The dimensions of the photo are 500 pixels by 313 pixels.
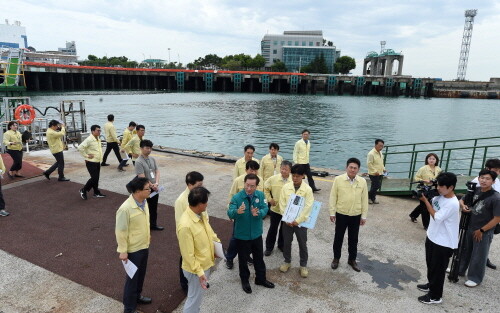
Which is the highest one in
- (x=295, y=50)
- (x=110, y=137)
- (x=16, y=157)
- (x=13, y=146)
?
(x=295, y=50)

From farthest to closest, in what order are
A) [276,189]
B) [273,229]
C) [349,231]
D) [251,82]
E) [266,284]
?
[251,82], [273,229], [276,189], [349,231], [266,284]

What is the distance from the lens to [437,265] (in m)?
4.04

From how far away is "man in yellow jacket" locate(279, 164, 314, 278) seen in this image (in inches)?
178

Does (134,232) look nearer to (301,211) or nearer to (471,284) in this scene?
(301,211)

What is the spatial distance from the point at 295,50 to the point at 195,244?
139887 millimetres

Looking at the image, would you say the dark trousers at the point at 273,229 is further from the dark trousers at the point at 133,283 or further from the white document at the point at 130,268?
the white document at the point at 130,268

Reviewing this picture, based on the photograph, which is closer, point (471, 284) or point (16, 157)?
point (471, 284)

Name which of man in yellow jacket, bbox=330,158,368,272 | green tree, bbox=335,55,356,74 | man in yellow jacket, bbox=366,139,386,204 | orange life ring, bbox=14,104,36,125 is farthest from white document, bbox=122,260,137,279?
green tree, bbox=335,55,356,74

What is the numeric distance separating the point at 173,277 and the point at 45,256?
6.79 ft

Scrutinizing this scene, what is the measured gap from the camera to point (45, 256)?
5016 mm

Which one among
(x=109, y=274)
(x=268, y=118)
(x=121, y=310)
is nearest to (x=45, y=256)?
(x=109, y=274)

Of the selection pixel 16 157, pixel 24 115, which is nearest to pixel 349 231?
pixel 16 157

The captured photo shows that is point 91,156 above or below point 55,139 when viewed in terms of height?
below

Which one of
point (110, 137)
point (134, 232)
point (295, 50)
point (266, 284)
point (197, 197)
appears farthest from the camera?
point (295, 50)
